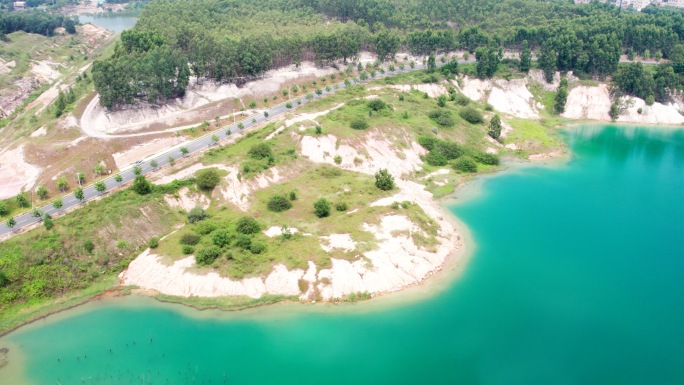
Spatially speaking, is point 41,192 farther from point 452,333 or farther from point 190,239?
point 452,333

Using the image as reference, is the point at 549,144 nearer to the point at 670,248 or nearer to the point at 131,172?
the point at 670,248

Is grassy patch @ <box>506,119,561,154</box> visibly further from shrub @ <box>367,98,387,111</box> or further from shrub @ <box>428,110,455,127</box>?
shrub @ <box>367,98,387,111</box>

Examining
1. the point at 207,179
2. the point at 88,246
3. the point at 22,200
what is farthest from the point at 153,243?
the point at 22,200

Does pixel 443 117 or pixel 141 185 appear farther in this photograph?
pixel 443 117

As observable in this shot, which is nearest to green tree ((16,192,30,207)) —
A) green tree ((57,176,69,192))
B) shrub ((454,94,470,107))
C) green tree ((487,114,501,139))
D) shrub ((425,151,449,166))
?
green tree ((57,176,69,192))

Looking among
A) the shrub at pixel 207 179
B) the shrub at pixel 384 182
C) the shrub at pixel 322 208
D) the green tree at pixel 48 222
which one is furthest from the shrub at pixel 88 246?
the shrub at pixel 384 182

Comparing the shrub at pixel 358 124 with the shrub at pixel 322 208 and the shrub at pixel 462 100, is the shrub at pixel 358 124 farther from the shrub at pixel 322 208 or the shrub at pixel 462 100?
the shrub at pixel 462 100

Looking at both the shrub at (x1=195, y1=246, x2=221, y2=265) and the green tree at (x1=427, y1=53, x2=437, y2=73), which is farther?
the green tree at (x1=427, y1=53, x2=437, y2=73)
